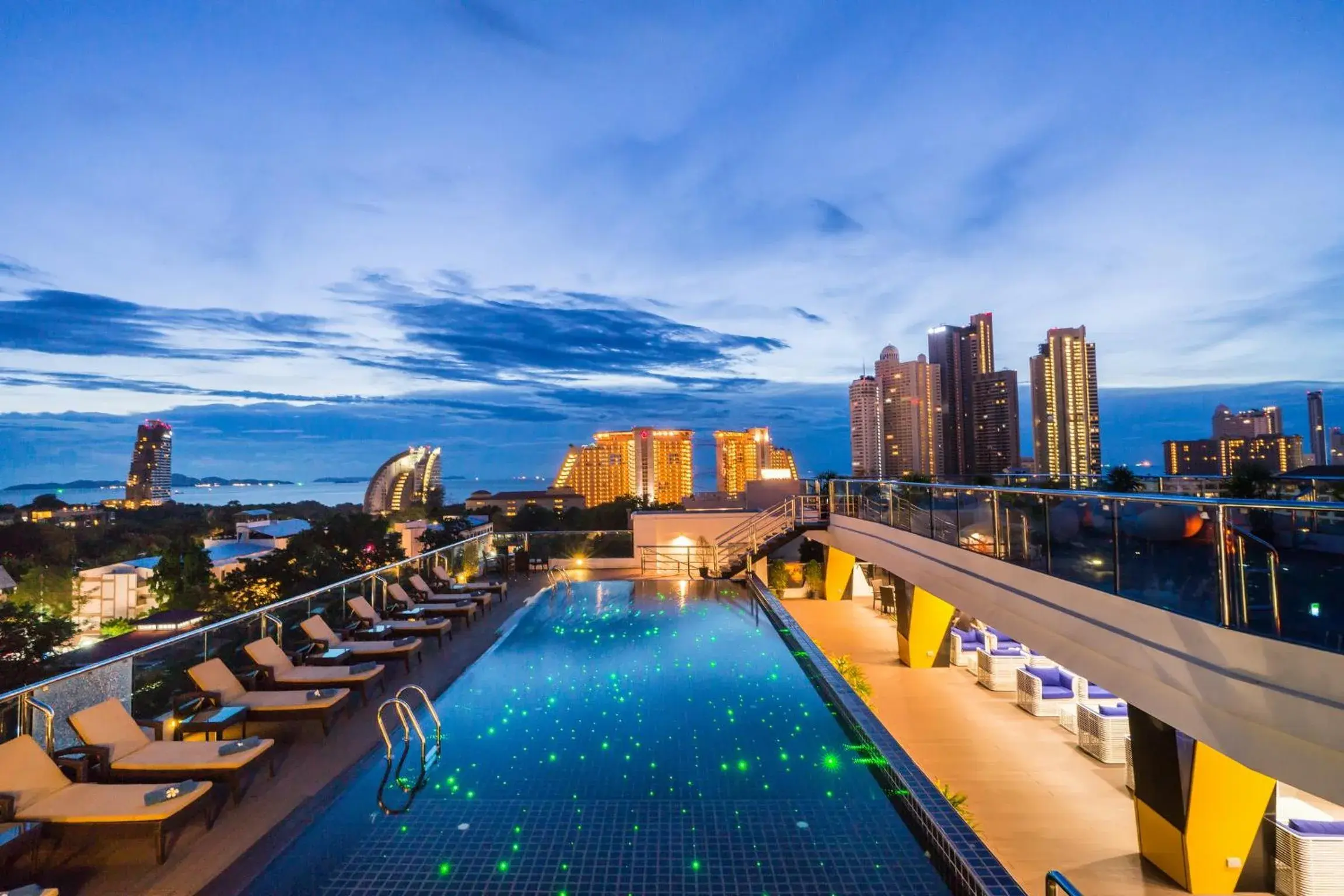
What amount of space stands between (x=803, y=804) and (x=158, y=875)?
3.56m

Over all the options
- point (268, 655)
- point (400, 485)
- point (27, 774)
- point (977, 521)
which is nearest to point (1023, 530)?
point (977, 521)

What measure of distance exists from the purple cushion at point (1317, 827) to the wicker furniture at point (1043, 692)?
4.04m

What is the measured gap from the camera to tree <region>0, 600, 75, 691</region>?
814 inches

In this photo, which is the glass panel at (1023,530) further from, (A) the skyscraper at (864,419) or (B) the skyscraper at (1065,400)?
(A) the skyscraper at (864,419)

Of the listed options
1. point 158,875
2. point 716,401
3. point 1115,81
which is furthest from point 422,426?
point 158,875

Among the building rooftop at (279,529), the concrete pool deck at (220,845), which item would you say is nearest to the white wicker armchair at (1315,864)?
the concrete pool deck at (220,845)

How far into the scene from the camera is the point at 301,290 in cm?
5991

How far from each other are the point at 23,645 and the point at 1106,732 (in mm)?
29214

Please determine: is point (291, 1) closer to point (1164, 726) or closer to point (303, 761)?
point (303, 761)

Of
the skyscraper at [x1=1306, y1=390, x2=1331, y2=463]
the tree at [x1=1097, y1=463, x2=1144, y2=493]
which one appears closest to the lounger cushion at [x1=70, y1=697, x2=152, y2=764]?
the tree at [x1=1097, y1=463, x2=1144, y2=493]

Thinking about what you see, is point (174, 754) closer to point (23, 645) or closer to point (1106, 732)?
point (1106, 732)

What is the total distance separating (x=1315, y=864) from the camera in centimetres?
639

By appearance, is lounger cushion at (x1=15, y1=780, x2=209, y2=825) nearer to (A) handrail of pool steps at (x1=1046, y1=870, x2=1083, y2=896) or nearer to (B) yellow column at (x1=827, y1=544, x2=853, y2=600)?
(A) handrail of pool steps at (x1=1046, y1=870, x2=1083, y2=896)

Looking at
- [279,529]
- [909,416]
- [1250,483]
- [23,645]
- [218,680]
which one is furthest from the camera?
[909,416]
